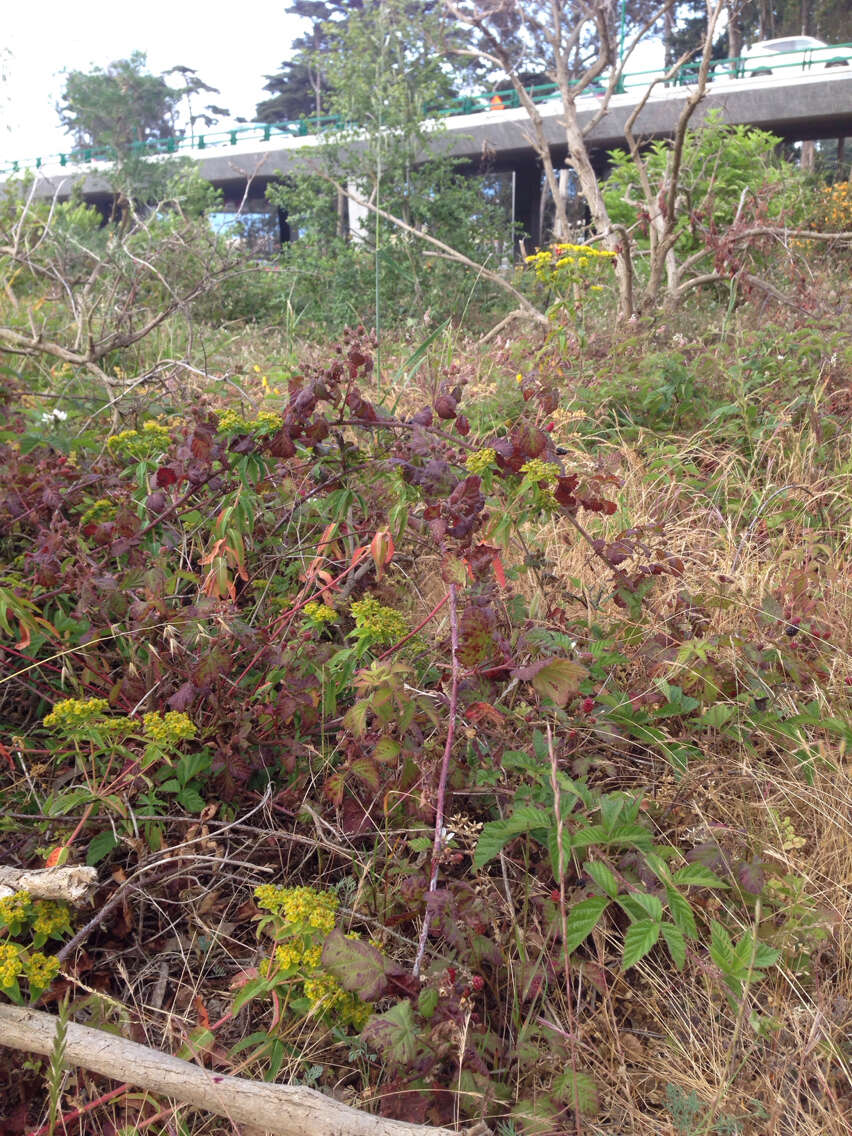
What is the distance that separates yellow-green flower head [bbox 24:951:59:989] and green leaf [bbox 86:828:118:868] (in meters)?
0.32

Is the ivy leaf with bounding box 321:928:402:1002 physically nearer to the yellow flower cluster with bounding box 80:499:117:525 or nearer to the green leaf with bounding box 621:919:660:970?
the green leaf with bounding box 621:919:660:970

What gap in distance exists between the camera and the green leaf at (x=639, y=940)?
1343 mm

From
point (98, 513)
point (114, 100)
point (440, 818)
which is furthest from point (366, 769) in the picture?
point (114, 100)

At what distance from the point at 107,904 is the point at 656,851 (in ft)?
3.30

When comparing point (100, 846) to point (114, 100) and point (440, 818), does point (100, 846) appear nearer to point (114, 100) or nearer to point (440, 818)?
point (440, 818)

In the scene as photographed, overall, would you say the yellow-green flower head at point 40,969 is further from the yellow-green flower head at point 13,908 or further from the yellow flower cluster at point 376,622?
the yellow flower cluster at point 376,622

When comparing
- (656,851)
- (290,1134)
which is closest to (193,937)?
(290,1134)

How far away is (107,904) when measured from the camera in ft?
5.21

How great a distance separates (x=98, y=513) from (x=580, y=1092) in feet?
5.85

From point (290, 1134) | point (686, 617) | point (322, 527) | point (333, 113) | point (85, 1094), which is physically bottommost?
point (85, 1094)

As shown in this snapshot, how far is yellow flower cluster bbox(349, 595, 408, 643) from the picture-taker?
163 centimetres

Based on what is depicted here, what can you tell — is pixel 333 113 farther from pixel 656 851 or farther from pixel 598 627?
pixel 656 851

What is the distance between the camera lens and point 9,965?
1.28 meters

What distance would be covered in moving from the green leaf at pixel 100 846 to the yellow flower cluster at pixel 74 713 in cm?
25
